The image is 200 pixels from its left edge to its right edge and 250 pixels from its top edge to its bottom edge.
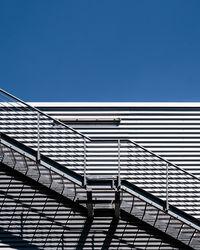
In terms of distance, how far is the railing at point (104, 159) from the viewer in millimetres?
11953

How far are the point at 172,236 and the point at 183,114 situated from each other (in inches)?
146

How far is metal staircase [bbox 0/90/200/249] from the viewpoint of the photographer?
1016cm

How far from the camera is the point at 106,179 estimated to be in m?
9.88

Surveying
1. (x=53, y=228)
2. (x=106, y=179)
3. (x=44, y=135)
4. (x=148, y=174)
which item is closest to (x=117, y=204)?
(x=106, y=179)

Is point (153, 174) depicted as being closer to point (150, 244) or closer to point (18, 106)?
point (150, 244)

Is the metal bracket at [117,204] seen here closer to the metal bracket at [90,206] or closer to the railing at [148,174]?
the metal bracket at [90,206]

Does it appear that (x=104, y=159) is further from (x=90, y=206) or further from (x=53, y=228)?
(x=53, y=228)

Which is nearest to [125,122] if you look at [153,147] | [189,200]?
[153,147]

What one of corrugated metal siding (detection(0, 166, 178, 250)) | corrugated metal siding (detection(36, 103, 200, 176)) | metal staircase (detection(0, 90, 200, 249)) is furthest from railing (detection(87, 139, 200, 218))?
A: corrugated metal siding (detection(0, 166, 178, 250))

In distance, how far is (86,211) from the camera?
37.7 ft

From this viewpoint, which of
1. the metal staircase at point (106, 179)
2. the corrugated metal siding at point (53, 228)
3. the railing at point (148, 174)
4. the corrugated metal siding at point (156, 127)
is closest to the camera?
the metal staircase at point (106, 179)

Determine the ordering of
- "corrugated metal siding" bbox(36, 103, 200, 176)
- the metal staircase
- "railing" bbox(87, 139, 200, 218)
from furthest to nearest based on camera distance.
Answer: "corrugated metal siding" bbox(36, 103, 200, 176) → "railing" bbox(87, 139, 200, 218) → the metal staircase

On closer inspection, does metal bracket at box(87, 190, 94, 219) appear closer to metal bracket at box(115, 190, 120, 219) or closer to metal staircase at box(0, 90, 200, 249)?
metal staircase at box(0, 90, 200, 249)

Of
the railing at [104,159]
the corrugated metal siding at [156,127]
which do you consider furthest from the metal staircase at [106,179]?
the corrugated metal siding at [156,127]
